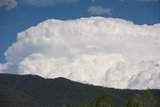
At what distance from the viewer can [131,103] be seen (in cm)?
18462

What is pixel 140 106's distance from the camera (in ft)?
598

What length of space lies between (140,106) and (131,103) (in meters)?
4.29
